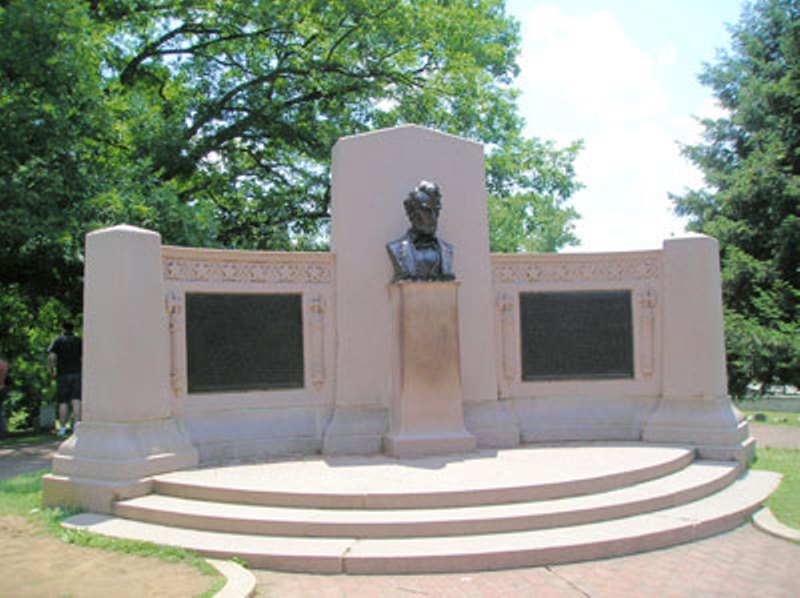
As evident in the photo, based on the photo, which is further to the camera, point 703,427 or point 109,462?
→ point 703,427

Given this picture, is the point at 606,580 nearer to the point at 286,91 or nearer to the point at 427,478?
the point at 427,478

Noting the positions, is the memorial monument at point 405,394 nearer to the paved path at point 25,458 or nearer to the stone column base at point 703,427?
the stone column base at point 703,427

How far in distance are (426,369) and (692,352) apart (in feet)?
11.7

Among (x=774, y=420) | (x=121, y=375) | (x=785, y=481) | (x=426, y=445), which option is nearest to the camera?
(x=121, y=375)

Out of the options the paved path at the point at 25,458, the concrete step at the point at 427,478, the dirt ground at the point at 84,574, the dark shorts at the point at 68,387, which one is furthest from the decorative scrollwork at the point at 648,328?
the dark shorts at the point at 68,387

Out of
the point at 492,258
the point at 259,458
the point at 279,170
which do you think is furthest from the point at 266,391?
the point at 279,170

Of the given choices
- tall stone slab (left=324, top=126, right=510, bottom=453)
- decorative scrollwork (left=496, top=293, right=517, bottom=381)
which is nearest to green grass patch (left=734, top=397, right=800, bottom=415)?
decorative scrollwork (left=496, top=293, right=517, bottom=381)

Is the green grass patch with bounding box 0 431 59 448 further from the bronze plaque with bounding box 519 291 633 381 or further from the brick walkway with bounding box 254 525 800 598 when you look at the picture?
the brick walkway with bounding box 254 525 800 598

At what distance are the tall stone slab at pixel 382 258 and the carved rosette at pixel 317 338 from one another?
205 mm

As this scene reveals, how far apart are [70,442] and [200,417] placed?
1.39 m

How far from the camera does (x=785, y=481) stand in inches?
328

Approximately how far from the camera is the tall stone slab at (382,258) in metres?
9.11

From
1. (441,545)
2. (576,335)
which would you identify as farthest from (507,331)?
(441,545)

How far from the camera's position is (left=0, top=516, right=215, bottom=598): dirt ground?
198 inches
